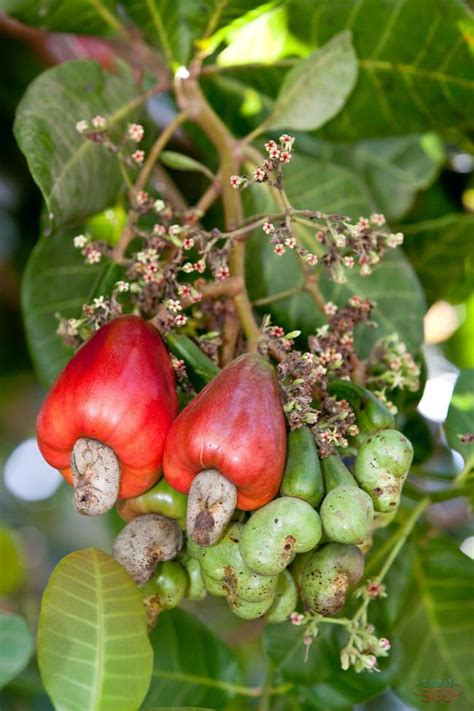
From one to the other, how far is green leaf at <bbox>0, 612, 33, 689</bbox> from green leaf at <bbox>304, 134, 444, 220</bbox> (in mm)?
1159

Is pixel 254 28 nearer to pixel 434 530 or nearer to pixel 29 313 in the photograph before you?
pixel 29 313

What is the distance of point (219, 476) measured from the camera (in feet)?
3.15

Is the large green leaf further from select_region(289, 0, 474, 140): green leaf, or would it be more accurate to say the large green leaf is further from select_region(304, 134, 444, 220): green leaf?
select_region(304, 134, 444, 220): green leaf

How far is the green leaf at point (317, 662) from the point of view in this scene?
1.36 metres

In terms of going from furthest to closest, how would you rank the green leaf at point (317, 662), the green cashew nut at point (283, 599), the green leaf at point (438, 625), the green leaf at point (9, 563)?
the green leaf at point (9, 563) → the green leaf at point (438, 625) → the green leaf at point (317, 662) → the green cashew nut at point (283, 599)

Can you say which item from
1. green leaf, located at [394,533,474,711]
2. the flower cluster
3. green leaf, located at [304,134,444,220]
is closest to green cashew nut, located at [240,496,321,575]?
the flower cluster

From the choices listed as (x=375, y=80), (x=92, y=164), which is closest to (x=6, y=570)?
Answer: (x=92, y=164)

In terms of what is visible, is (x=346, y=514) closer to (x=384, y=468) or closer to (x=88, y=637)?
(x=384, y=468)

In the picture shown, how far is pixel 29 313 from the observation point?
1565mm

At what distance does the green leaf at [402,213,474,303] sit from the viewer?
184 centimetres

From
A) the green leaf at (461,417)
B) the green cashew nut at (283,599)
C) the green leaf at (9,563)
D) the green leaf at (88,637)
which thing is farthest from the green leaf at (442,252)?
the green leaf at (9,563)

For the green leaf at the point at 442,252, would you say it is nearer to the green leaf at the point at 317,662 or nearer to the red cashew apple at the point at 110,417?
the green leaf at the point at 317,662

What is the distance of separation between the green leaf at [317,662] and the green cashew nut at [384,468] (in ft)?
1.33

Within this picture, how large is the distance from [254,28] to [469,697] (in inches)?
48.5
